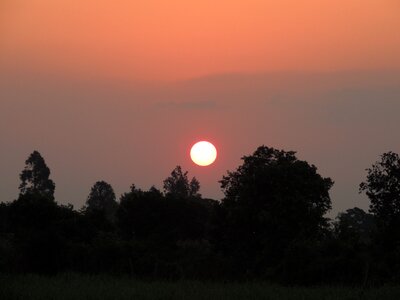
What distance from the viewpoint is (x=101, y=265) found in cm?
3934

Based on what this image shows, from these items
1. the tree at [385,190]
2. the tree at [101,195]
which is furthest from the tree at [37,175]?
the tree at [385,190]

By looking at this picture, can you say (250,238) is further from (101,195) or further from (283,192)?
(101,195)

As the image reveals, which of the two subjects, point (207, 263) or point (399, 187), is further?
point (207, 263)

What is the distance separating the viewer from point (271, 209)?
4369cm

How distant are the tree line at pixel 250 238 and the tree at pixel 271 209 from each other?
6 centimetres

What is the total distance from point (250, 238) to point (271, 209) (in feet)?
7.55

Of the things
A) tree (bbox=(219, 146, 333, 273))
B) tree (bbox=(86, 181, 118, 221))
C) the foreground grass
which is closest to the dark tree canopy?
tree (bbox=(219, 146, 333, 273))

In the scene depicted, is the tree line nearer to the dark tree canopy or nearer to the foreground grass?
the dark tree canopy

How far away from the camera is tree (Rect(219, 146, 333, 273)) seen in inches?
1674

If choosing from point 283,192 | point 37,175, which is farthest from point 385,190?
point 37,175

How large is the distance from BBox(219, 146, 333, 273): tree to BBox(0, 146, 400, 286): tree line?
6cm

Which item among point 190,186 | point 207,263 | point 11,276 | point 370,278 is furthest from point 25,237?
point 190,186

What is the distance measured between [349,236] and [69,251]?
15.1 meters

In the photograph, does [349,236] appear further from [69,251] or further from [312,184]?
[69,251]
